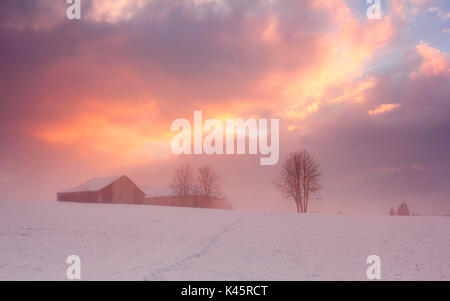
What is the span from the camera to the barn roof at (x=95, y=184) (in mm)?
79688

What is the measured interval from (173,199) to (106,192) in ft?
78.9

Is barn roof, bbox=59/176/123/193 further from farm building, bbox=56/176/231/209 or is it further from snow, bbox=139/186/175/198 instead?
snow, bbox=139/186/175/198

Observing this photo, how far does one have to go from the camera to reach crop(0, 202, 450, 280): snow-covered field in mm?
18297

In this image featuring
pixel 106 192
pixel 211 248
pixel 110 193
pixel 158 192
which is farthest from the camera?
pixel 158 192

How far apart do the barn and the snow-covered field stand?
40900 millimetres

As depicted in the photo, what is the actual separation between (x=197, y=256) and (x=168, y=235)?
7.95 metres

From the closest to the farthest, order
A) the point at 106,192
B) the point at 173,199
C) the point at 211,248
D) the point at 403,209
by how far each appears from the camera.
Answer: the point at 211,248
the point at 106,192
the point at 173,199
the point at 403,209

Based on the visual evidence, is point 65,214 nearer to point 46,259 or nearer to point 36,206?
point 36,206

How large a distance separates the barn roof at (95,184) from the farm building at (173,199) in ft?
66.5

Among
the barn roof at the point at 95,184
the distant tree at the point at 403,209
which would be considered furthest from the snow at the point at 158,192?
the distant tree at the point at 403,209

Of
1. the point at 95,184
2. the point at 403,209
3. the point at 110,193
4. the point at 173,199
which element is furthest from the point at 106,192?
the point at 403,209

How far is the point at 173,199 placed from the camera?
9881 cm

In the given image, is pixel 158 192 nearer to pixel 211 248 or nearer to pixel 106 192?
pixel 106 192
